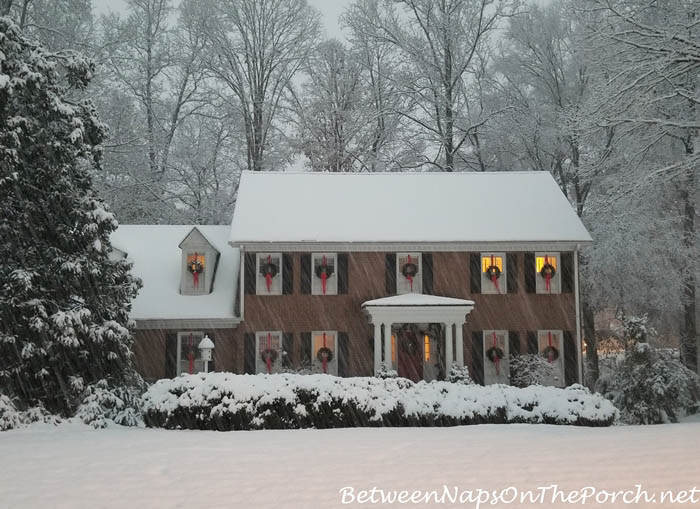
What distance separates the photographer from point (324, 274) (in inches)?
821

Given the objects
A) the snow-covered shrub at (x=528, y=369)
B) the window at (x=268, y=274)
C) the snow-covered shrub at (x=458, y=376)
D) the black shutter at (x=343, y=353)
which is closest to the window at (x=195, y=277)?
the window at (x=268, y=274)

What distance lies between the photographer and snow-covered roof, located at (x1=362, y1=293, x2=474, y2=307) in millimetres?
19656

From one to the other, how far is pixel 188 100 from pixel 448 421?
2221cm

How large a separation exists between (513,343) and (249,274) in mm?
8062

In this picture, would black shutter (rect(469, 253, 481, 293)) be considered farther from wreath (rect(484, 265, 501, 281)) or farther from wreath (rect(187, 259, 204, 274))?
wreath (rect(187, 259, 204, 274))

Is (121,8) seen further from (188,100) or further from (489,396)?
(489,396)

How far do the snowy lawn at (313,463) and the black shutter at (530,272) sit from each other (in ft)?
24.9

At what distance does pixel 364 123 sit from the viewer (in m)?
30.8

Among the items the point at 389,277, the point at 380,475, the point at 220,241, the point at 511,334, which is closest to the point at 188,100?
the point at 220,241

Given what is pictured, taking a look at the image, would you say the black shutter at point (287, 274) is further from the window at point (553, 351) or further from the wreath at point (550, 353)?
the wreath at point (550, 353)

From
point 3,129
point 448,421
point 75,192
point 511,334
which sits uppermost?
point 3,129

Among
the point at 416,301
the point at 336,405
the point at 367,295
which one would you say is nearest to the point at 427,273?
the point at 416,301

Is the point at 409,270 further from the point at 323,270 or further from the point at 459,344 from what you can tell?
the point at 459,344

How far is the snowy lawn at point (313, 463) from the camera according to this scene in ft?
28.3
